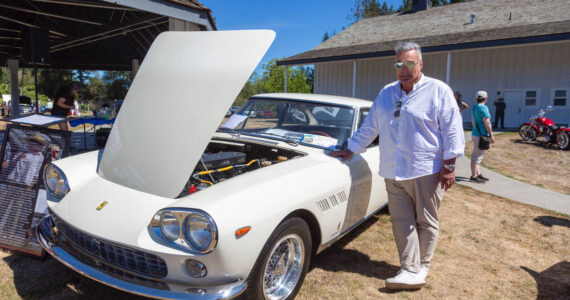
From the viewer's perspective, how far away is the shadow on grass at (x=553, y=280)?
2.88m

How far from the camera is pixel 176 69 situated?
2947 mm

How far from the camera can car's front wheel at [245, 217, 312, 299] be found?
214 cm

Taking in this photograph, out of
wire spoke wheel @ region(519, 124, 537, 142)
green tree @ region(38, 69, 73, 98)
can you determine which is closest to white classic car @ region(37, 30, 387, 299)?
wire spoke wheel @ region(519, 124, 537, 142)

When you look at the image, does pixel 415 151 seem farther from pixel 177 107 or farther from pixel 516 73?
pixel 516 73

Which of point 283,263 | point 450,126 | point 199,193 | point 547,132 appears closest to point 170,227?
point 199,193

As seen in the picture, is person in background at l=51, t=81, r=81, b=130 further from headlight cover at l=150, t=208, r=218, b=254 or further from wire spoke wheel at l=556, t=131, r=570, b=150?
wire spoke wheel at l=556, t=131, r=570, b=150

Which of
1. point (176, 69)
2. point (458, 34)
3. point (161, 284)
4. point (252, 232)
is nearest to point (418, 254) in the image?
point (252, 232)

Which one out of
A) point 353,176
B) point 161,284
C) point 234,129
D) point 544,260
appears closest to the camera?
point 161,284

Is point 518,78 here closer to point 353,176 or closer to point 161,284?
point 353,176

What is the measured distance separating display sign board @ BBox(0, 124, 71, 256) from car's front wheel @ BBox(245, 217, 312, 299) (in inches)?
77.5

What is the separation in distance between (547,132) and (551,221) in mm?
8210

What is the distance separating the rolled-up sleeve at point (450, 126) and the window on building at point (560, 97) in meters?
18.3

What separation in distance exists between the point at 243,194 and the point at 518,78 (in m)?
19.7

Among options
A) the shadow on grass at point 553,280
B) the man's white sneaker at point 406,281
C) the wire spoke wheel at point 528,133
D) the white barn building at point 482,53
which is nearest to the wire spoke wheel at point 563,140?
the wire spoke wheel at point 528,133
